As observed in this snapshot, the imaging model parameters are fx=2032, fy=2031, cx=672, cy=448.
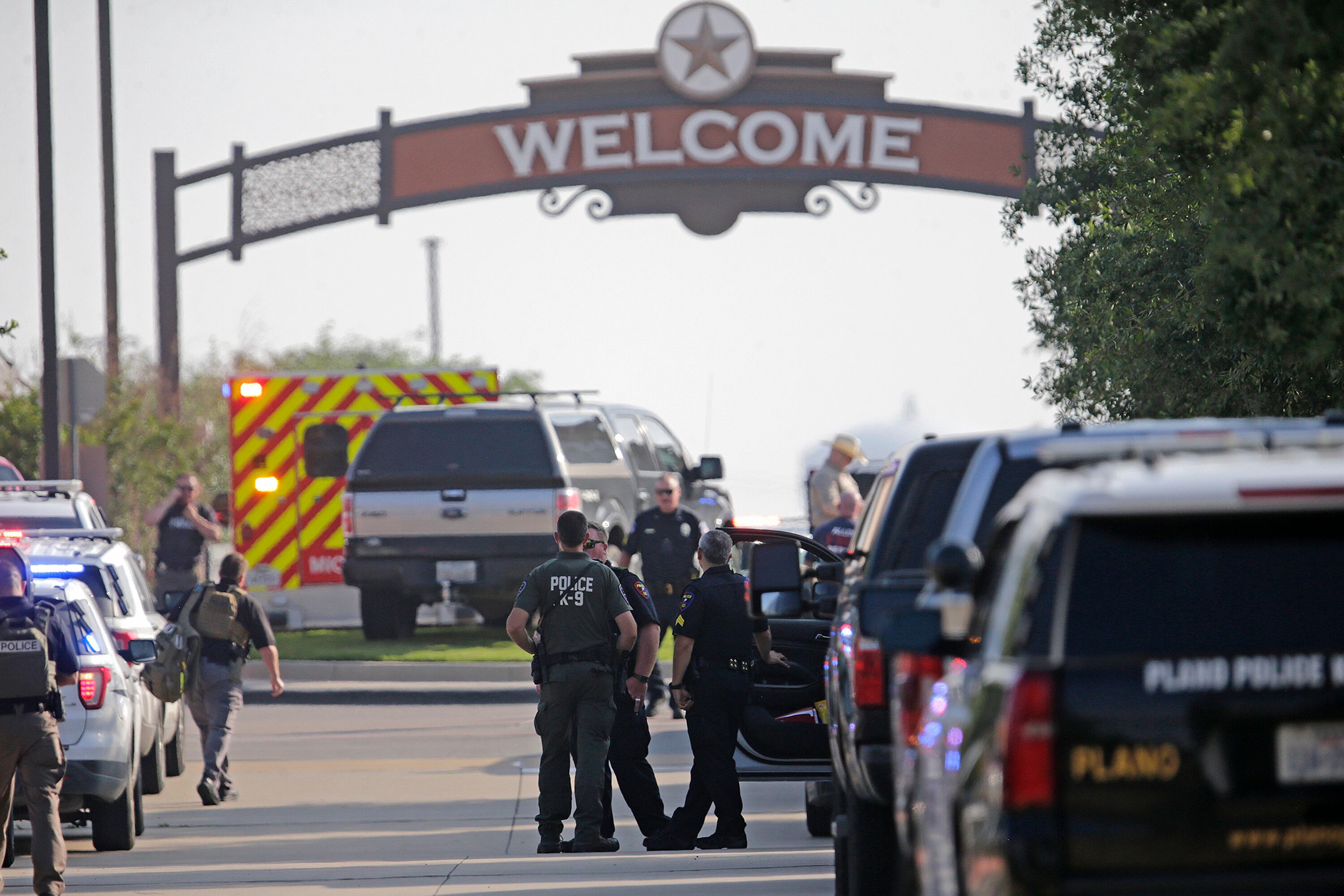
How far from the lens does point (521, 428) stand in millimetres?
19828

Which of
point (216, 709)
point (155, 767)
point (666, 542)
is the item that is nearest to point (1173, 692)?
point (216, 709)

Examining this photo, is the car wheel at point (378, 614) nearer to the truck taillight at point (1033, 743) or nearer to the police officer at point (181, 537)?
the police officer at point (181, 537)

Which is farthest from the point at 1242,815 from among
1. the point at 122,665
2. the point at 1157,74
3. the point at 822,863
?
the point at 122,665

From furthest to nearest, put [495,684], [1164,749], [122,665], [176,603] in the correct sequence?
1. [495,684]
2. [176,603]
3. [122,665]
4. [1164,749]

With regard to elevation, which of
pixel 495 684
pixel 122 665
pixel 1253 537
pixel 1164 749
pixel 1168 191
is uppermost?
A: pixel 1168 191

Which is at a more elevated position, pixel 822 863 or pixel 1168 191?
pixel 1168 191

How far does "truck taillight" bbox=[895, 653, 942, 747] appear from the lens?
600cm

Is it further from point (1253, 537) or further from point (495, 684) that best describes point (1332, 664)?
point (495, 684)

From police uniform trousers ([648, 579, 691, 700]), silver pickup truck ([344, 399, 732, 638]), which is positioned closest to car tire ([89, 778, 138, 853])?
police uniform trousers ([648, 579, 691, 700])

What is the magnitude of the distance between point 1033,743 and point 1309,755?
2.02 feet

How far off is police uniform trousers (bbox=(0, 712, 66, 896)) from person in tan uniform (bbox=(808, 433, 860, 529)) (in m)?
8.28

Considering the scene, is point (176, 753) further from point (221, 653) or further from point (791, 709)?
point (791, 709)

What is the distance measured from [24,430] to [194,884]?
1678 centimetres

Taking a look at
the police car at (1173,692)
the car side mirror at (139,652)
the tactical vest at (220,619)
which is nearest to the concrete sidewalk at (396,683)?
the tactical vest at (220,619)
